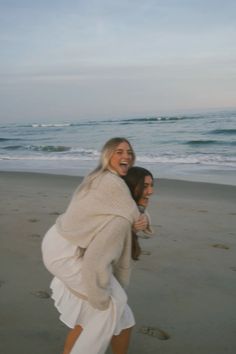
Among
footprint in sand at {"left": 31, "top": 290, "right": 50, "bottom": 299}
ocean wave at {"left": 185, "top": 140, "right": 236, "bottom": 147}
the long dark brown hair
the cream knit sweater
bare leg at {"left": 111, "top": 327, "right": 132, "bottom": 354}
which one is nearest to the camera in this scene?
the cream knit sweater

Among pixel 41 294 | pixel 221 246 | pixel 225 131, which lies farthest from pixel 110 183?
pixel 225 131

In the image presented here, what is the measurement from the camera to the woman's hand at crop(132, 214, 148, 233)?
2127mm

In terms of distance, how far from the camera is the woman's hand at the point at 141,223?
213 cm

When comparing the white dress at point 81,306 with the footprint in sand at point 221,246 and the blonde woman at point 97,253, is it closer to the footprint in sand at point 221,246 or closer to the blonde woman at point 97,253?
the blonde woman at point 97,253

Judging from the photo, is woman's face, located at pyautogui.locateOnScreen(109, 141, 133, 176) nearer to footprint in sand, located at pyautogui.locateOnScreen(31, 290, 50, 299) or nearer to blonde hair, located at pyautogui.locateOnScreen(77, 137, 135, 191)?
blonde hair, located at pyautogui.locateOnScreen(77, 137, 135, 191)

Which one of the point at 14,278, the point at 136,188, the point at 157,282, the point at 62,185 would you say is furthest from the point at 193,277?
the point at 62,185

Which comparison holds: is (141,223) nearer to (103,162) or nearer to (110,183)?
(110,183)

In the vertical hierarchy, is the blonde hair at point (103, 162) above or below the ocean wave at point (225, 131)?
above

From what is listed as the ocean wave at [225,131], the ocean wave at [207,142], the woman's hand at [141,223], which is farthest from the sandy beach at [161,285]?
the ocean wave at [225,131]

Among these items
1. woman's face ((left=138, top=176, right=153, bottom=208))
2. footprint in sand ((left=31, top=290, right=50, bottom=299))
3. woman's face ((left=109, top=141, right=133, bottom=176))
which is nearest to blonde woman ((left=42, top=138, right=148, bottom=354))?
woman's face ((left=109, top=141, right=133, bottom=176))

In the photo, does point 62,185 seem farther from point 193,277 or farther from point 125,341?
point 125,341

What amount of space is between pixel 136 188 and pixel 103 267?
466mm

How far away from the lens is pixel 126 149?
2.27 metres

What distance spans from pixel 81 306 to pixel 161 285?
1651 millimetres
